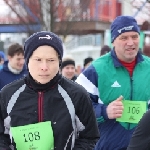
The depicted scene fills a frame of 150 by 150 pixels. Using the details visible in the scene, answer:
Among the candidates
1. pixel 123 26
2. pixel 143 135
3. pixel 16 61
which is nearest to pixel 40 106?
pixel 143 135

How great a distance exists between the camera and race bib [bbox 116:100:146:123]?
4398mm

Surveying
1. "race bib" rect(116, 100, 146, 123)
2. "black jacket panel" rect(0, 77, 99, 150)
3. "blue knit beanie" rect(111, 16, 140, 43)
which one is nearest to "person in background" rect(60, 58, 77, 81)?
"blue knit beanie" rect(111, 16, 140, 43)

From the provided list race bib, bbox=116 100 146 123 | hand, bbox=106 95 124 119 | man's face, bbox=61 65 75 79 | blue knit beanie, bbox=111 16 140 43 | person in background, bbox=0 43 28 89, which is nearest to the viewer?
hand, bbox=106 95 124 119

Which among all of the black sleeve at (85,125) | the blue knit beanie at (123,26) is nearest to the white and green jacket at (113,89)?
the blue knit beanie at (123,26)

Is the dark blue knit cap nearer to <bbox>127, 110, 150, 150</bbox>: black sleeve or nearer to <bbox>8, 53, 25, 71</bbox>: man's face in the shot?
<bbox>127, 110, 150, 150</bbox>: black sleeve

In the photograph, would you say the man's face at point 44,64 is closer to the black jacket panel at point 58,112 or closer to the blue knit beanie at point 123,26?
the black jacket panel at point 58,112

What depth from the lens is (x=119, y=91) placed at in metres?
4.41

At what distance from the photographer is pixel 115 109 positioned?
4.29 metres

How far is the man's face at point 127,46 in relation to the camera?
443 cm

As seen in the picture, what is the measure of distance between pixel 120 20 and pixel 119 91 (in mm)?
744

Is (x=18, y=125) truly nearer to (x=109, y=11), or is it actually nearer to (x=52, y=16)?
(x=52, y=16)

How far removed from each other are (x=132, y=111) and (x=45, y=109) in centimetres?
136

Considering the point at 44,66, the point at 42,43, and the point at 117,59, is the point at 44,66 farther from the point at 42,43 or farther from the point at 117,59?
the point at 117,59

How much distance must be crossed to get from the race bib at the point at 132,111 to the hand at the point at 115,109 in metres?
0.13
